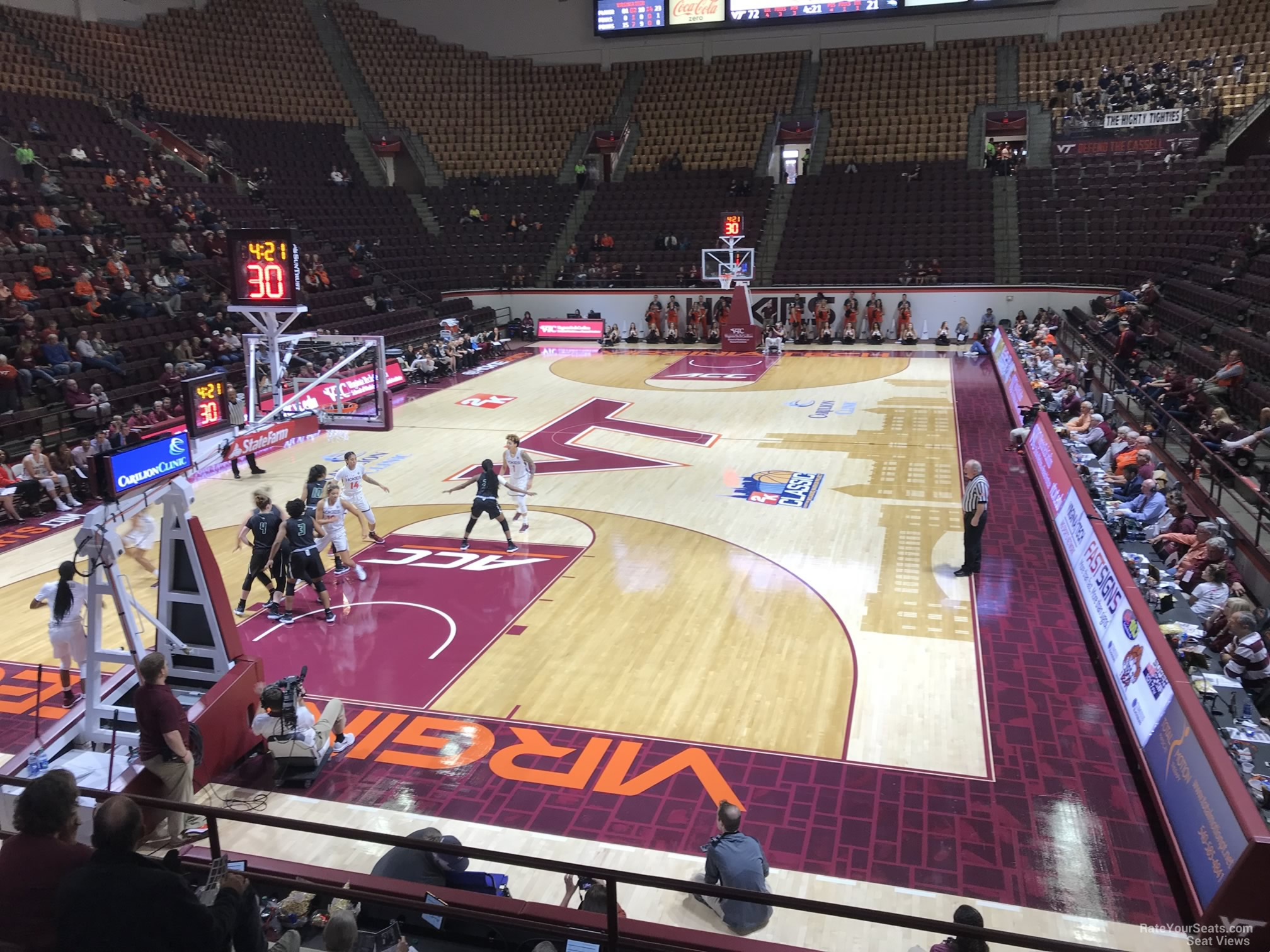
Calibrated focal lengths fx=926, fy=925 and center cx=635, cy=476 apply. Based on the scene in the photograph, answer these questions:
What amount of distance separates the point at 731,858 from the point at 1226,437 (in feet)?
36.6

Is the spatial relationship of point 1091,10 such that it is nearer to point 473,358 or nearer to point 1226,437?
point 473,358

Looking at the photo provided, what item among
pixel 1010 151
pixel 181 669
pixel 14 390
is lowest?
pixel 181 669

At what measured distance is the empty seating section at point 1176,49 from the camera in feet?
109

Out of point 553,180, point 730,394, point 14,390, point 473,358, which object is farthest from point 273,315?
point 553,180

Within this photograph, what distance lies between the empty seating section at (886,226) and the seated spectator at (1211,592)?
2455 cm

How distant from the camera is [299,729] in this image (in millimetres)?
8141

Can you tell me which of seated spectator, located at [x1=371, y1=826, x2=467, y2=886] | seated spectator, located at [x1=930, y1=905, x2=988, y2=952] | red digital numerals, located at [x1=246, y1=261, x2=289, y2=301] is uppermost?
red digital numerals, located at [x1=246, y1=261, x2=289, y2=301]

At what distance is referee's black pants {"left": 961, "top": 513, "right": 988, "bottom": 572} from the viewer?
11.8 m

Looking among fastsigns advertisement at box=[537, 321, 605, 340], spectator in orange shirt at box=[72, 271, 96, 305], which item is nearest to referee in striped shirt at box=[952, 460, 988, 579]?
spectator in orange shirt at box=[72, 271, 96, 305]

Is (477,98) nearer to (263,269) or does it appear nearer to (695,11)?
(695,11)

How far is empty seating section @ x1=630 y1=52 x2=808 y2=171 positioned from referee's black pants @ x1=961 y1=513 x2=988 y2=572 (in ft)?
97.4

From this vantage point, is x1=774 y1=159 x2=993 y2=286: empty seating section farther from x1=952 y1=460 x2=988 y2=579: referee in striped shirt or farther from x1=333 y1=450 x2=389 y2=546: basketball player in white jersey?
x1=333 y1=450 x2=389 y2=546: basketball player in white jersey

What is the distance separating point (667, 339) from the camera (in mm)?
33688

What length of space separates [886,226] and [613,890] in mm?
33158
